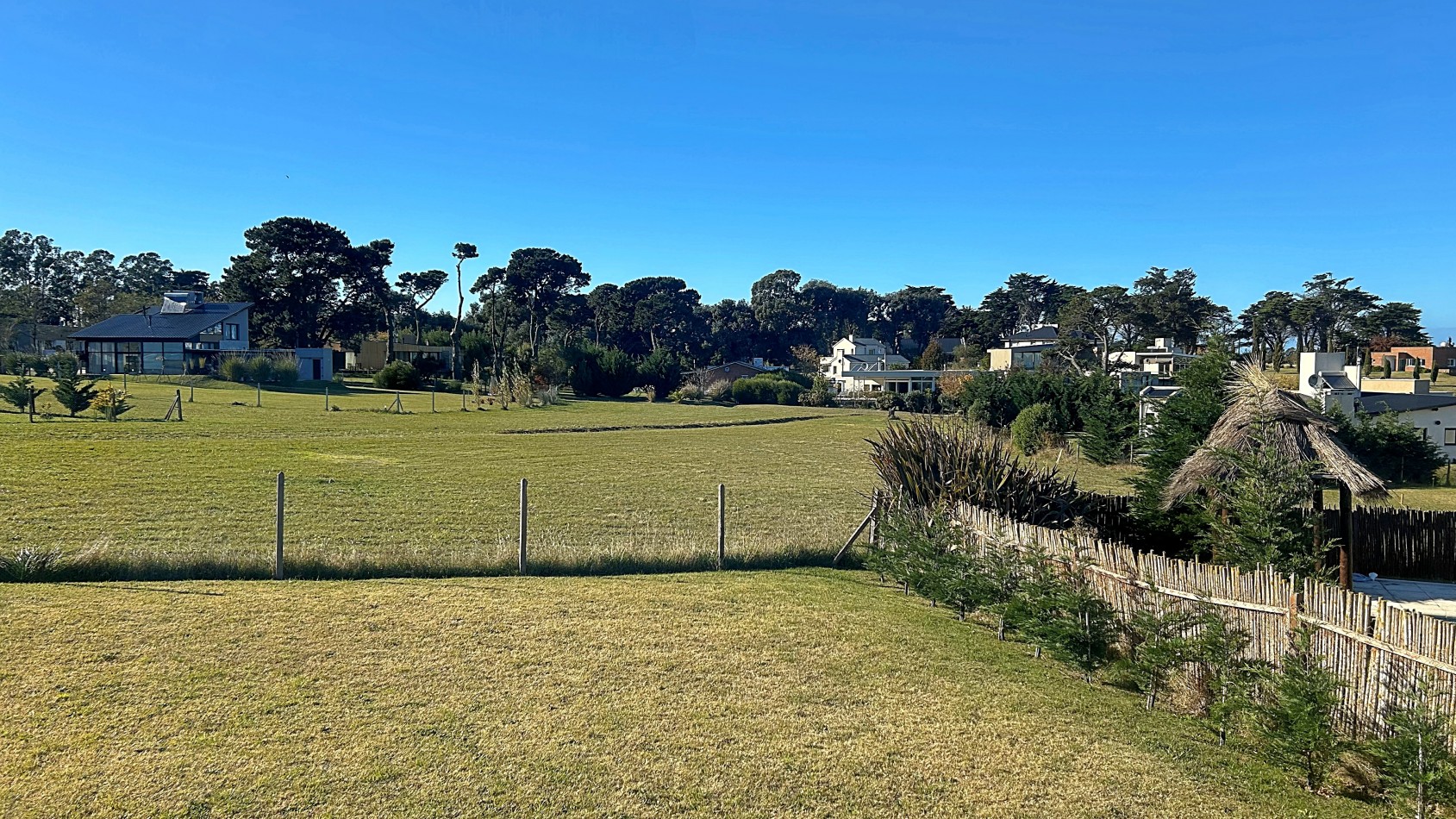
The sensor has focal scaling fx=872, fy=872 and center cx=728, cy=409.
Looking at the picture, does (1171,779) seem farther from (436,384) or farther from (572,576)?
(436,384)

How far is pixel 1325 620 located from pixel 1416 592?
7.28 meters

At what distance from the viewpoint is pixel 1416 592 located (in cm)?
1117

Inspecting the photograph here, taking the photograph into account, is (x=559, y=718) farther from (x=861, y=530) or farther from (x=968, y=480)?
(x=861, y=530)

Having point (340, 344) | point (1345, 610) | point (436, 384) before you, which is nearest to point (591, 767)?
A: point (1345, 610)

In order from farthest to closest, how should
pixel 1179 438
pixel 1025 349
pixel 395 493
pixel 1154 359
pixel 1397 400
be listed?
pixel 1025 349 → pixel 1154 359 → pixel 1397 400 → pixel 395 493 → pixel 1179 438

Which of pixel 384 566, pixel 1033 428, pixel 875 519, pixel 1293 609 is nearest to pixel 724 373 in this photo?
pixel 1033 428

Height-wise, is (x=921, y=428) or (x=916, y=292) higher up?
(x=916, y=292)

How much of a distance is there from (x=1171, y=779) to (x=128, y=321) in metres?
72.4

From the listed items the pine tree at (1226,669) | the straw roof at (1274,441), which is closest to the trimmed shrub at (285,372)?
the straw roof at (1274,441)

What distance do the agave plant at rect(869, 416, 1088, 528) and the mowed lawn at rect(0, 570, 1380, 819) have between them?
199 cm

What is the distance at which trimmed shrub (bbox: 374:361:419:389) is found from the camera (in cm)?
5612

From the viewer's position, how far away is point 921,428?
12398 millimetres

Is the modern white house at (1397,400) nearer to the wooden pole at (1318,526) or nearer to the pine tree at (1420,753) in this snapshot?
the wooden pole at (1318,526)

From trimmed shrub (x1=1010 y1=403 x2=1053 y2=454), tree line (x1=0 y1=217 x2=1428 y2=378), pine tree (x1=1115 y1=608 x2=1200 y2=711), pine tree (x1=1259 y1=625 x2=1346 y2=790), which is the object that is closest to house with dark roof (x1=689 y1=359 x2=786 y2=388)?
tree line (x1=0 y1=217 x2=1428 y2=378)
